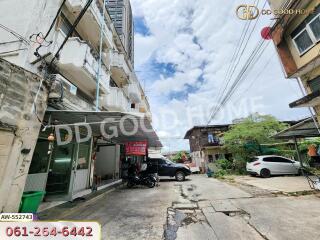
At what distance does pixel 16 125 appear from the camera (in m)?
4.72

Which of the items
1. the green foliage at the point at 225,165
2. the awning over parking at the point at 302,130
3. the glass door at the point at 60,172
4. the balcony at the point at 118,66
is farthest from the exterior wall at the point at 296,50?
the green foliage at the point at 225,165

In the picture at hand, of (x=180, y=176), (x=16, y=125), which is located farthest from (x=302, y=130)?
(x=16, y=125)

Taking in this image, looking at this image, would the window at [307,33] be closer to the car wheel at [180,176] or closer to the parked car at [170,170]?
the parked car at [170,170]

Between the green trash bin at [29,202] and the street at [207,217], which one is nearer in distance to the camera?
the street at [207,217]

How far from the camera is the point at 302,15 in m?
8.05

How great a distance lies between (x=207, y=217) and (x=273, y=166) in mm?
11356

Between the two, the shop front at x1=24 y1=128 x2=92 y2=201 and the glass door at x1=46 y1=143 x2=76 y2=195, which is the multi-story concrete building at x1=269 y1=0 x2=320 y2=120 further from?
the glass door at x1=46 y1=143 x2=76 y2=195

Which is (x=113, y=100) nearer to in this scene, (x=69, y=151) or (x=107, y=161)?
(x=107, y=161)

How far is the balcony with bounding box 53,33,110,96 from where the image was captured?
27.3 ft

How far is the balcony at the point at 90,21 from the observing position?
889cm

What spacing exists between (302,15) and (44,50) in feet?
34.1

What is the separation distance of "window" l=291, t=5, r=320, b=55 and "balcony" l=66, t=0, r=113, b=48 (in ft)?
31.3

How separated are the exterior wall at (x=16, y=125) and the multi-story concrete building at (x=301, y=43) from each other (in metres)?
8.95

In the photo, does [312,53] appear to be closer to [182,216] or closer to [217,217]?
[217,217]
